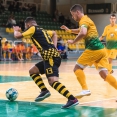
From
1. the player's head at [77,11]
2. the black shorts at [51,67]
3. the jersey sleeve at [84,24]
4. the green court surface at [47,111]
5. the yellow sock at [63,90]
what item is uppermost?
the player's head at [77,11]

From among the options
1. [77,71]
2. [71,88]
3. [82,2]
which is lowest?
[71,88]

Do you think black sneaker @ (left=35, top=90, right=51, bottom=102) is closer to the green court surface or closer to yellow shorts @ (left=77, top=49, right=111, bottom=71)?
the green court surface

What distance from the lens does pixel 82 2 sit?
42750 millimetres

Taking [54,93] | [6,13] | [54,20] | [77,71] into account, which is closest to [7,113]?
[77,71]

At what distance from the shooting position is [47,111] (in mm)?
7086

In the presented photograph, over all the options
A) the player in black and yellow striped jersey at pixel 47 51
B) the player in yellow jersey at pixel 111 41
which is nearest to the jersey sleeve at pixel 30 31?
the player in black and yellow striped jersey at pixel 47 51

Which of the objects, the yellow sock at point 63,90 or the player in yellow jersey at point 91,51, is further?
Answer: the player in yellow jersey at point 91,51

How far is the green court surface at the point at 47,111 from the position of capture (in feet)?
22.0

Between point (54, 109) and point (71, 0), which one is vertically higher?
point (71, 0)

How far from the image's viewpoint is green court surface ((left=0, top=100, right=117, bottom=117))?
6695 millimetres

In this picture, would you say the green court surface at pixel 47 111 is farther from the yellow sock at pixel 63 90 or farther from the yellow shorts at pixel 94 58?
the yellow shorts at pixel 94 58

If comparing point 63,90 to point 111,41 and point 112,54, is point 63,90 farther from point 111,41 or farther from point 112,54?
point 111,41

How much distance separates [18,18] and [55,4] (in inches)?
280

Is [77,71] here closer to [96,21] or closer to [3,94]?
[3,94]
